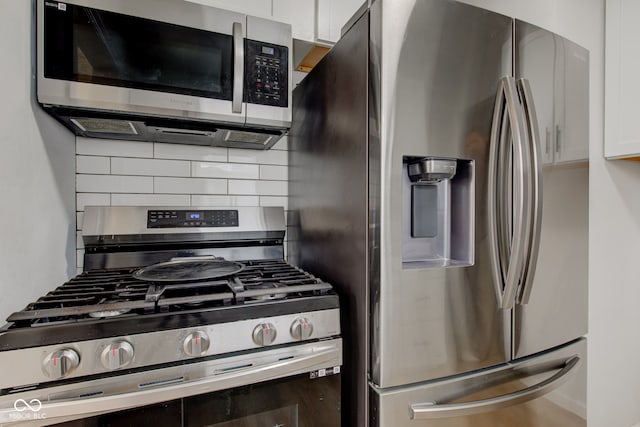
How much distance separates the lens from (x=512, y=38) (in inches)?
40.1

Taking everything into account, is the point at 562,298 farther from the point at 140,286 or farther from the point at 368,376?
the point at 140,286

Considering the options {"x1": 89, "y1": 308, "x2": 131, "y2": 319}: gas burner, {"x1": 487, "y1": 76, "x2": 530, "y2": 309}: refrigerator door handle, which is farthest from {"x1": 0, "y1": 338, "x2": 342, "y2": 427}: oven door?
{"x1": 487, "y1": 76, "x2": 530, "y2": 309}: refrigerator door handle

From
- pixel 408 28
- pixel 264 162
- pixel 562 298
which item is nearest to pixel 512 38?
pixel 408 28

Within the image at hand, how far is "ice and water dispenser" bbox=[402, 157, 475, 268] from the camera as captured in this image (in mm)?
979

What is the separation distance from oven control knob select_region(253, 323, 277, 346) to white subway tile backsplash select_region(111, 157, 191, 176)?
886mm

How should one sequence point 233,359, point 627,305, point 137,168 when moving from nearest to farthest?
point 233,359 < point 137,168 < point 627,305

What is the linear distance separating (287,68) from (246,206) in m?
0.64

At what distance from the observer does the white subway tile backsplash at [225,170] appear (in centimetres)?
146

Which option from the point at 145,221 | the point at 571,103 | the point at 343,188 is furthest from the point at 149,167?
the point at 571,103

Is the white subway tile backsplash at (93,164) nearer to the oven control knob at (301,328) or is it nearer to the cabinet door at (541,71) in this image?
the oven control knob at (301,328)

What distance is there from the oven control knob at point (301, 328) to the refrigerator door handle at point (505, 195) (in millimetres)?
598

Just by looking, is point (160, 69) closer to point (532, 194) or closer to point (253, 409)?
point (253, 409)

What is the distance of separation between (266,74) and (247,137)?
0.28m

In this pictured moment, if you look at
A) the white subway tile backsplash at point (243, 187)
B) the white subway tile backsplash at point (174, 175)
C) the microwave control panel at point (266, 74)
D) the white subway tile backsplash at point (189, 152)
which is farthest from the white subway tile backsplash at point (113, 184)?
the microwave control panel at point (266, 74)
